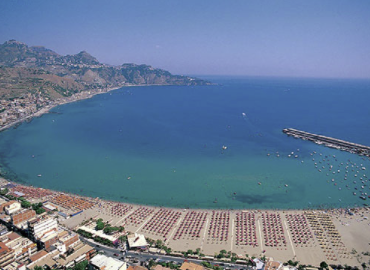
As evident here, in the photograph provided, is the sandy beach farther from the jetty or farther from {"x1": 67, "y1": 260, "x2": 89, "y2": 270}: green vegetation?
the jetty

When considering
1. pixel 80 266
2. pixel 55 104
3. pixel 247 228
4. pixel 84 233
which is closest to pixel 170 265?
pixel 80 266

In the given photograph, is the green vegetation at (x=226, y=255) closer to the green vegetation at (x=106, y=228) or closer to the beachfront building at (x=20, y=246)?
the green vegetation at (x=106, y=228)

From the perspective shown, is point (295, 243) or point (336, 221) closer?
point (295, 243)

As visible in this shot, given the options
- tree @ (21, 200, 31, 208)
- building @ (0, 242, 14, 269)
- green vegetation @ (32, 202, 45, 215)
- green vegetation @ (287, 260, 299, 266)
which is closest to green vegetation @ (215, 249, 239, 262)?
green vegetation @ (287, 260, 299, 266)

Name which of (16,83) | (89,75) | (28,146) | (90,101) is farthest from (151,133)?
(89,75)

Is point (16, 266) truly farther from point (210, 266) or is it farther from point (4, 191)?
point (4, 191)

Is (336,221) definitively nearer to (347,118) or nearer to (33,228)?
(33,228)
